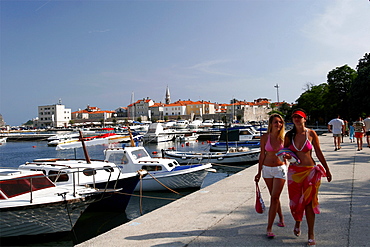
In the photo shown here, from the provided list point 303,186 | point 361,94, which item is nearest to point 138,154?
point 303,186

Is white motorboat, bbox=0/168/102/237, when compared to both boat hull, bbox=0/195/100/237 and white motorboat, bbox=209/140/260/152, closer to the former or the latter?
boat hull, bbox=0/195/100/237

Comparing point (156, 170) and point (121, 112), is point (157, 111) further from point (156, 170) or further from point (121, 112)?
point (156, 170)

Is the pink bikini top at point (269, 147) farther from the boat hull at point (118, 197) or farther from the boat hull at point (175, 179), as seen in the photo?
the boat hull at point (175, 179)

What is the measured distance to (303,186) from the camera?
15.4 ft

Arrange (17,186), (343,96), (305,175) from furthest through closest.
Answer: (343,96), (17,186), (305,175)

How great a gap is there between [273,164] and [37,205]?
20.6 feet

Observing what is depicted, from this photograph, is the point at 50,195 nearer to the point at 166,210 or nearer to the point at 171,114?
the point at 166,210

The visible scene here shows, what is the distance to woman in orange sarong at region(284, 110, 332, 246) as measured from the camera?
182 inches

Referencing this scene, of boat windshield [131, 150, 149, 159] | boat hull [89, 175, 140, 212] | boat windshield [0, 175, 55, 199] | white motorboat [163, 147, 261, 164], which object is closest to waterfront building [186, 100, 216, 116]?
white motorboat [163, 147, 261, 164]

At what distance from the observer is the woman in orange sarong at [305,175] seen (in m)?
4.63

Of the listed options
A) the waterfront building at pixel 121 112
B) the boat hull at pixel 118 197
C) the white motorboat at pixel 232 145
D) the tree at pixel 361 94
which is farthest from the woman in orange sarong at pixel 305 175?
the waterfront building at pixel 121 112

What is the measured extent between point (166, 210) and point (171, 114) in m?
155

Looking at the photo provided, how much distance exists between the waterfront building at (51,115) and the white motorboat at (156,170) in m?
150

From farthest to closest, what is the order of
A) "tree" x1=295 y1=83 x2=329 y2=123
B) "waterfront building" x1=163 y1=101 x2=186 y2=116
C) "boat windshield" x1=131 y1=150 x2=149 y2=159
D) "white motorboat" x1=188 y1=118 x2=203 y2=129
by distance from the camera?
"waterfront building" x1=163 y1=101 x2=186 y2=116 → "white motorboat" x1=188 y1=118 x2=203 y2=129 → "tree" x1=295 y1=83 x2=329 y2=123 → "boat windshield" x1=131 y1=150 x2=149 y2=159
